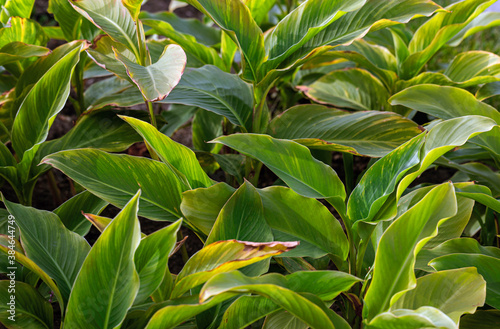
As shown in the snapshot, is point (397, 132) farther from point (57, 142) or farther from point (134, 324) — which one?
point (57, 142)

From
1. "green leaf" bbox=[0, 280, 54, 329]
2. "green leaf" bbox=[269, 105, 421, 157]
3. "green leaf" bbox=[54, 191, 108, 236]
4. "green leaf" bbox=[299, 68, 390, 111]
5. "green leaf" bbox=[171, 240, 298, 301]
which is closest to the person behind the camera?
"green leaf" bbox=[171, 240, 298, 301]

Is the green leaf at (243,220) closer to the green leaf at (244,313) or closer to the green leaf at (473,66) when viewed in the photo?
the green leaf at (244,313)

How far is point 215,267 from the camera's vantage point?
2.85ft

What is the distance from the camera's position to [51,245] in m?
1.00

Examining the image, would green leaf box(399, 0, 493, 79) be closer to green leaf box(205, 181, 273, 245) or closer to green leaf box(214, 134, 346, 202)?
green leaf box(214, 134, 346, 202)

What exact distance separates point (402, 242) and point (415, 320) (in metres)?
0.17

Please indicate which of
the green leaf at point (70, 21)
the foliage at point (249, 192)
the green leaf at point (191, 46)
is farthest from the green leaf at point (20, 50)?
the green leaf at point (191, 46)

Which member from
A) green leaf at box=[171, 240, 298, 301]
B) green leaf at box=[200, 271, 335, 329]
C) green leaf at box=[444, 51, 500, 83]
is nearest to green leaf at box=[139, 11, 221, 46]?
green leaf at box=[444, 51, 500, 83]

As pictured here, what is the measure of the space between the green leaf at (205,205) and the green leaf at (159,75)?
23cm

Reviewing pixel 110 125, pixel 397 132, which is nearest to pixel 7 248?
pixel 110 125

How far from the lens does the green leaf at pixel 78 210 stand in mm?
1146

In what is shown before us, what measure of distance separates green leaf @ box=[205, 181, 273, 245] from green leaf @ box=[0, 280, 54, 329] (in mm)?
382

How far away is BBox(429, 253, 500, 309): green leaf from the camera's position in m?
0.99

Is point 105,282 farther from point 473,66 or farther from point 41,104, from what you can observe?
point 473,66
